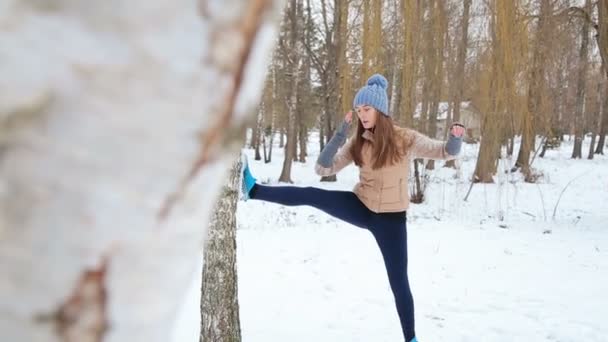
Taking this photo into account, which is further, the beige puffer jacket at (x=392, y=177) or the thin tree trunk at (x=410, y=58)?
the thin tree trunk at (x=410, y=58)

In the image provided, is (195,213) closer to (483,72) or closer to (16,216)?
(16,216)

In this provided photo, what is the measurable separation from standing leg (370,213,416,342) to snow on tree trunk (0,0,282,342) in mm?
1905

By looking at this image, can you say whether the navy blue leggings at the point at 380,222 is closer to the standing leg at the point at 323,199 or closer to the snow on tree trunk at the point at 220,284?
the standing leg at the point at 323,199

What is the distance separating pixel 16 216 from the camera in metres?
0.24

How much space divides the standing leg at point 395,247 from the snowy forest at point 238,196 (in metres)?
0.50

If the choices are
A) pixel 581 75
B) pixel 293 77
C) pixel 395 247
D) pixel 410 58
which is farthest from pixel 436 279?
pixel 581 75

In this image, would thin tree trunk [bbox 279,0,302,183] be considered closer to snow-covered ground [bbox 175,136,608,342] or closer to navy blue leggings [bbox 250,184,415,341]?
snow-covered ground [bbox 175,136,608,342]

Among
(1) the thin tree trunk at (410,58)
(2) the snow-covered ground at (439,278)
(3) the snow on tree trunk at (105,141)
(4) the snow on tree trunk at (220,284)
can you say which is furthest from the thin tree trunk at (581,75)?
(3) the snow on tree trunk at (105,141)

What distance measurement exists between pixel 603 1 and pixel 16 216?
719 centimetres

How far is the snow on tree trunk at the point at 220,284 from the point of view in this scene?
2127mm

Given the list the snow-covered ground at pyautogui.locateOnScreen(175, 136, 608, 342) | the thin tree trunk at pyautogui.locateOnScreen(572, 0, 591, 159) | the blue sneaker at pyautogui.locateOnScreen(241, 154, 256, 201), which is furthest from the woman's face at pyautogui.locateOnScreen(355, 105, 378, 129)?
the thin tree trunk at pyautogui.locateOnScreen(572, 0, 591, 159)

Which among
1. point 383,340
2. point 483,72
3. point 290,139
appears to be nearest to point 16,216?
point 383,340

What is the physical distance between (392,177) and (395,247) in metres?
0.34

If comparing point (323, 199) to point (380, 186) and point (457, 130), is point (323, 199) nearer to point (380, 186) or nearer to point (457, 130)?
point (380, 186)
